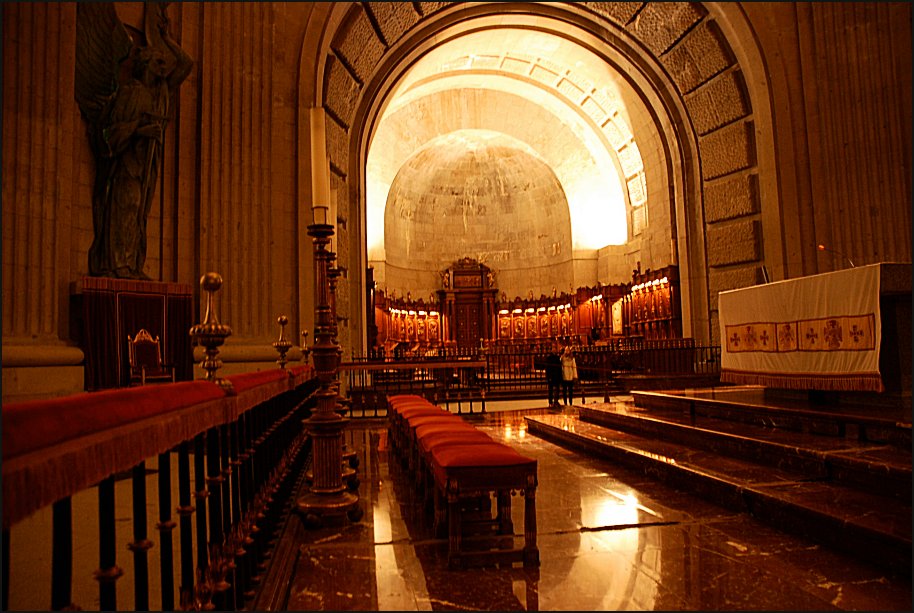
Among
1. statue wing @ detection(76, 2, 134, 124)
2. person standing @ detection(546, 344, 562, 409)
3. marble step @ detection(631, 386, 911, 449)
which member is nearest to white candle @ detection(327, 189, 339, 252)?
statue wing @ detection(76, 2, 134, 124)

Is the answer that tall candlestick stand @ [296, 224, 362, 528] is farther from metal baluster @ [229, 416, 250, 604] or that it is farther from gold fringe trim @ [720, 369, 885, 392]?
gold fringe trim @ [720, 369, 885, 392]

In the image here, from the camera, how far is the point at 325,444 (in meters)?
3.30

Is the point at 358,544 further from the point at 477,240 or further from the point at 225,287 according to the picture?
the point at 477,240

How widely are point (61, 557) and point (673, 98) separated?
1393 cm

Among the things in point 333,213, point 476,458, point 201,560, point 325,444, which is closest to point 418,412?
point 325,444

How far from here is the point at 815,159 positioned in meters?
9.74

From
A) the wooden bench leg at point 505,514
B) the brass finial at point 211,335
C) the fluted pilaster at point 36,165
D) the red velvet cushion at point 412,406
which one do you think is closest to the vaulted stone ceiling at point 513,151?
the fluted pilaster at point 36,165

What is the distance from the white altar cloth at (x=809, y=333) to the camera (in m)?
4.24

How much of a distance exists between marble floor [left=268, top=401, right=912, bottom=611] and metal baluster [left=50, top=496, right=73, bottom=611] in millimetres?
1212

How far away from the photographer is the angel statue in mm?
6105

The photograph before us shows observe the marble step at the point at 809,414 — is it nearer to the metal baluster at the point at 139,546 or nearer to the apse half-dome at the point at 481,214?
the metal baluster at the point at 139,546

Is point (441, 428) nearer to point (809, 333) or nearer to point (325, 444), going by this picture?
point (325, 444)

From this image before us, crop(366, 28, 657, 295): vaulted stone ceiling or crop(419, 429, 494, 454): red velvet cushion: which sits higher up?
crop(366, 28, 657, 295): vaulted stone ceiling

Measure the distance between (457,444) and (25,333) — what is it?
4726 mm
